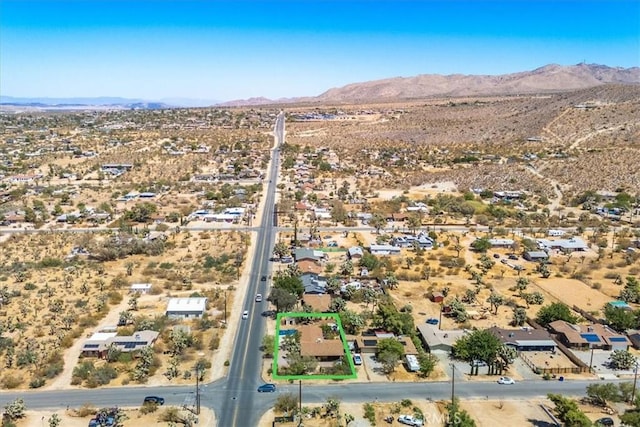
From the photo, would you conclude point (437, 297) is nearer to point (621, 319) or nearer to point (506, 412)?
point (621, 319)

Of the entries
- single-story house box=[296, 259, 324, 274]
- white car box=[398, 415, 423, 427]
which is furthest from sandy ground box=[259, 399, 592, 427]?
single-story house box=[296, 259, 324, 274]

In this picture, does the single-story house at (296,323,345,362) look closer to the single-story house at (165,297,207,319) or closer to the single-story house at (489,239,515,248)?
the single-story house at (165,297,207,319)

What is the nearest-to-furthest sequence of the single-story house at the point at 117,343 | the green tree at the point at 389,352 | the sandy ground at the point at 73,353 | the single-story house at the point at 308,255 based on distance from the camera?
the sandy ground at the point at 73,353 < the green tree at the point at 389,352 < the single-story house at the point at 117,343 < the single-story house at the point at 308,255

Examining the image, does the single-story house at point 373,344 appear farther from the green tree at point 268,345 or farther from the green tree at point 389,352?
the green tree at point 268,345

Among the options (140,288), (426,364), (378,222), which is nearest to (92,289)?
(140,288)

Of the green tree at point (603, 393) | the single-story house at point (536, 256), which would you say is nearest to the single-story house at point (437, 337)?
the green tree at point (603, 393)
